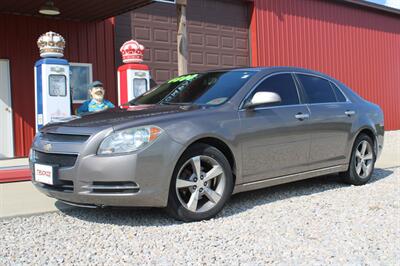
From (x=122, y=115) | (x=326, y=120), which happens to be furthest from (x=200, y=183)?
(x=326, y=120)

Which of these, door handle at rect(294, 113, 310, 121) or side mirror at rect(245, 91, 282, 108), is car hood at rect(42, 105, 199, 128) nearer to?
side mirror at rect(245, 91, 282, 108)

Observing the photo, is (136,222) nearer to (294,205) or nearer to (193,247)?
(193,247)

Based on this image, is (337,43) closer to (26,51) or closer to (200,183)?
(26,51)

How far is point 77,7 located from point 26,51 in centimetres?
145

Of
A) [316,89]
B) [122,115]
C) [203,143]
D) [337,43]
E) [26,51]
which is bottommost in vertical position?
[203,143]

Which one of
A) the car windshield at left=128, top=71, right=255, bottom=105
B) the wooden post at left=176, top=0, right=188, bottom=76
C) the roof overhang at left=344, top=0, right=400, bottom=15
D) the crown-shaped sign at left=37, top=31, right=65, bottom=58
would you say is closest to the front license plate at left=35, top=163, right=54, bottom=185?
the car windshield at left=128, top=71, right=255, bottom=105

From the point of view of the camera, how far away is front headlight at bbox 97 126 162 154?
390 centimetres

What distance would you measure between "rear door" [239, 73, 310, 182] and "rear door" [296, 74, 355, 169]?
16 cm

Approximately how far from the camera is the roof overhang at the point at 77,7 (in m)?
8.84

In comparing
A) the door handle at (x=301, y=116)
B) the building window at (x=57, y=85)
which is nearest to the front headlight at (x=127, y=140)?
the door handle at (x=301, y=116)

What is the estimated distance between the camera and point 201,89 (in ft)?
16.4

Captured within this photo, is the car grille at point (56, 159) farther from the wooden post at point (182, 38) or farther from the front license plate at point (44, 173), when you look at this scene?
the wooden post at point (182, 38)

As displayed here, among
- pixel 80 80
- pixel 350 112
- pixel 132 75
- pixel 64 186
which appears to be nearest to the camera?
pixel 64 186

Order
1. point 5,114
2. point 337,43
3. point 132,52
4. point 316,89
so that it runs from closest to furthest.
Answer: point 316,89, point 132,52, point 5,114, point 337,43
